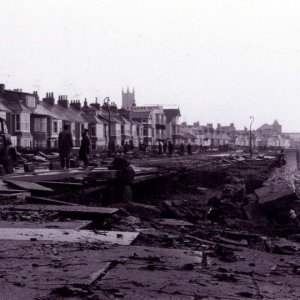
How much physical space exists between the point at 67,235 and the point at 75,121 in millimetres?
66627

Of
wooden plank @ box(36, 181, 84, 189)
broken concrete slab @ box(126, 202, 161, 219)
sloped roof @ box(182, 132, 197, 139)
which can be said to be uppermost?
sloped roof @ box(182, 132, 197, 139)

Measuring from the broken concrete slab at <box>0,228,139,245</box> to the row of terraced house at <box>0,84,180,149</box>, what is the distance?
42343 mm

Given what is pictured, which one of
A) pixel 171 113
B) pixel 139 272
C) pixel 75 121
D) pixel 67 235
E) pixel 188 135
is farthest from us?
pixel 188 135

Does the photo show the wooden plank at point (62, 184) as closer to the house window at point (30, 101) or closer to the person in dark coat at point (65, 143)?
the person in dark coat at point (65, 143)

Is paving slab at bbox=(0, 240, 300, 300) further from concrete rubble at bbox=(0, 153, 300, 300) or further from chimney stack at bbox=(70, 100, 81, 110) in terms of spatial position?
chimney stack at bbox=(70, 100, 81, 110)

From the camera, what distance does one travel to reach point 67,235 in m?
6.65

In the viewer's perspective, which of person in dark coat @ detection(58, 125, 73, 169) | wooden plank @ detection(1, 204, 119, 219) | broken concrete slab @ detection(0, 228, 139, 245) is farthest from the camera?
person in dark coat @ detection(58, 125, 73, 169)

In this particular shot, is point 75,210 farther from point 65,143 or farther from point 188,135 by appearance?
point 188,135

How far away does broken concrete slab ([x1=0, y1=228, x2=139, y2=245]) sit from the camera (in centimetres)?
633

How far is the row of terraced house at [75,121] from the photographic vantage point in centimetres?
5734

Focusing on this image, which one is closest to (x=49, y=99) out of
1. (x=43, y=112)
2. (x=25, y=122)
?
(x=43, y=112)

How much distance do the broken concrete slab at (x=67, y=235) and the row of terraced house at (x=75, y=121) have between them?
42343 millimetres

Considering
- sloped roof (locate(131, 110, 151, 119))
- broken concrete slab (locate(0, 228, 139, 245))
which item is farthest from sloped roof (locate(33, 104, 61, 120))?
broken concrete slab (locate(0, 228, 139, 245))

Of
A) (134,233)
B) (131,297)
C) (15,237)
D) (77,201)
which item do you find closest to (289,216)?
(77,201)
